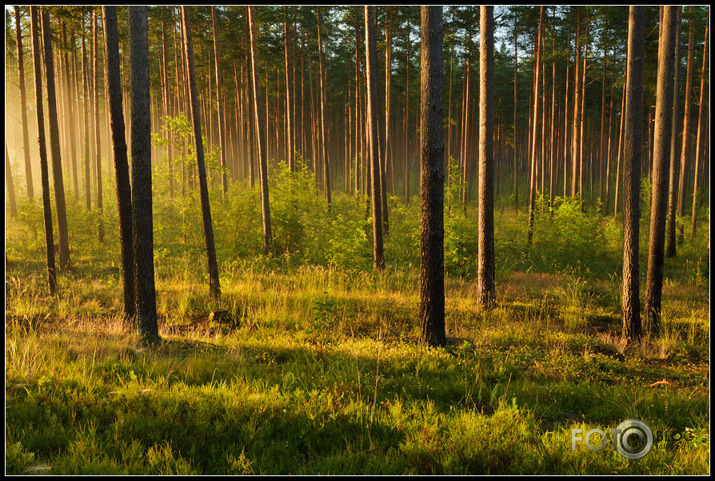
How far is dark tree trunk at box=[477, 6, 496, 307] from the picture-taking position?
31.2 feet

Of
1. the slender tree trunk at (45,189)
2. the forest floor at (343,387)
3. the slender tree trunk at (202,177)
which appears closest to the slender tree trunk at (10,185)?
the slender tree trunk at (45,189)

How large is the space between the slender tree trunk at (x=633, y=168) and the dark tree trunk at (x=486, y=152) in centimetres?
274

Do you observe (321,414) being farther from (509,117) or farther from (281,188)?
(509,117)

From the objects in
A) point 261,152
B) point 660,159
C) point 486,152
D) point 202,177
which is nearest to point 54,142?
point 202,177

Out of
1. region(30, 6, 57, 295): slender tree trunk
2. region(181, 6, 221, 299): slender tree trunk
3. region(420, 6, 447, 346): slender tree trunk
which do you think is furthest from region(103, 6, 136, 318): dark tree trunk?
region(420, 6, 447, 346): slender tree trunk

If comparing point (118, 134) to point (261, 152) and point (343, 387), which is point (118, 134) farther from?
point (261, 152)

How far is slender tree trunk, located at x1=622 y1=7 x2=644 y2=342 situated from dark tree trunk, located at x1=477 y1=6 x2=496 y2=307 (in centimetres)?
274

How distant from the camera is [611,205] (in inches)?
1608

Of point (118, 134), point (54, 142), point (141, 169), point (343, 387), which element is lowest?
point (343, 387)

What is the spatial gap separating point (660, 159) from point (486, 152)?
3419 mm

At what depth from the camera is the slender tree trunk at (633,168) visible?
777 cm

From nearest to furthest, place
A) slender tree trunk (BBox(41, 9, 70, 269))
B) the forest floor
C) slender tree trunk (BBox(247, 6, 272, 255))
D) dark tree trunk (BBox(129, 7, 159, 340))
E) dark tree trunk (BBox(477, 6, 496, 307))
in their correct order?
the forest floor
dark tree trunk (BBox(129, 7, 159, 340))
dark tree trunk (BBox(477, 6, 496, 307))
slender tree trunk (BBox(41, 9, 70, 269))
slender tree trunk (BBox(247, 6, 272, 255))

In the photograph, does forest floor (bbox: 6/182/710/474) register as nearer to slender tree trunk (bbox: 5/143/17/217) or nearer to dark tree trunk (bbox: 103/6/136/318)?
dark tree trunk (bbox: 103/6/136/318)

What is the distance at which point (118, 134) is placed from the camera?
25.5ft
